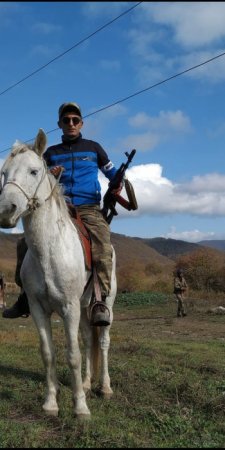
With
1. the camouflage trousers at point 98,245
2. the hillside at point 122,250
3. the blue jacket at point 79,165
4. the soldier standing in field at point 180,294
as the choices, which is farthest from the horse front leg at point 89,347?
the hillside at point 122,250

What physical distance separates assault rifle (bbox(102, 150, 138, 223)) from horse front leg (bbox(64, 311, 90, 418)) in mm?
1914

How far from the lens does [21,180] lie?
4461 millimetres

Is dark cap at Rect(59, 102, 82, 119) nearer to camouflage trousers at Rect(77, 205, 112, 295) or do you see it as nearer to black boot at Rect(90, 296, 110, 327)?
camouflage trousers at Rect(77, 205, 112, 295)

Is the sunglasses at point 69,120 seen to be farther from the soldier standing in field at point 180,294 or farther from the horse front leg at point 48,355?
the soldier standing in field at point 180,294

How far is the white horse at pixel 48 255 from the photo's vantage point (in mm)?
4602

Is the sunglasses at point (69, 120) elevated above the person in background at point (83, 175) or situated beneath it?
elevated above

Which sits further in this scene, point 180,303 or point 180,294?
point 180,294

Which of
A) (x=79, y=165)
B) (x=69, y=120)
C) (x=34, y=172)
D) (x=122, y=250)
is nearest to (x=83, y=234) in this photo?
(x=79, y=165)

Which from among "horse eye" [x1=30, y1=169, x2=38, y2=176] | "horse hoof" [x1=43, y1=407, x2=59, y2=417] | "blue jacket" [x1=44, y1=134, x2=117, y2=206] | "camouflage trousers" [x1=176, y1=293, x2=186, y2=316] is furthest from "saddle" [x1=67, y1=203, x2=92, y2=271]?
"camouflage trousers" [x1=176, y1=293, x2=186, y2=316]

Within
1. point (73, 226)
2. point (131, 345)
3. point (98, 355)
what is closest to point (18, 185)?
point (73, 226)

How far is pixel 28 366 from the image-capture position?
782 cm

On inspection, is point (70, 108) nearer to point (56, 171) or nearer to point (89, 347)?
point (56, 171)

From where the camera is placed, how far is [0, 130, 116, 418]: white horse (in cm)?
460

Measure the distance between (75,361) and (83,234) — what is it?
1.45 metres
